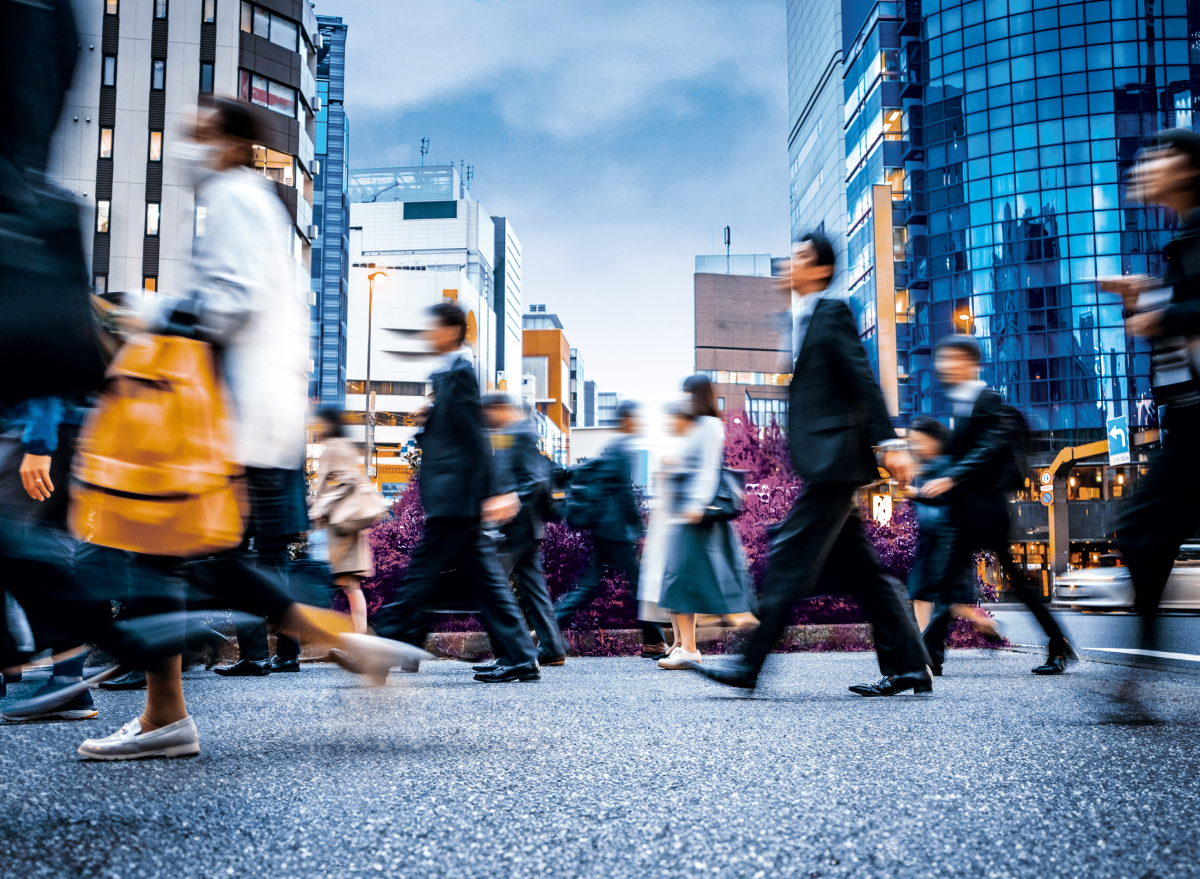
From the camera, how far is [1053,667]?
582 centimetres

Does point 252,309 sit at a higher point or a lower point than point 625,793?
higher

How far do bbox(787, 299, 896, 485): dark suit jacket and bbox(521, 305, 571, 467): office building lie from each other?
13044 centimetres

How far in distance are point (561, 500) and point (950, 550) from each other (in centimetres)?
294

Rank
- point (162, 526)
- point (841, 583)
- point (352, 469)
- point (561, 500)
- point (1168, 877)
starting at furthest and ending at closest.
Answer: point (561, 500) → point (352, 469) → point (841, 583) → point (162, 526) → point (1168, 877)

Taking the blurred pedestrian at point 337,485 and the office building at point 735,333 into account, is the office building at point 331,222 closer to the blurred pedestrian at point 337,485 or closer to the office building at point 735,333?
the office building at point 735,333

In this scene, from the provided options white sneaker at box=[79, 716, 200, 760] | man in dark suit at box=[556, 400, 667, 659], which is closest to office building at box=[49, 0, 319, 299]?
man in dark suit at box=[556, 400, 667, 659]

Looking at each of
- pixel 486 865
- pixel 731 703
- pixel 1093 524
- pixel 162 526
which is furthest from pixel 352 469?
pixel 1093 524

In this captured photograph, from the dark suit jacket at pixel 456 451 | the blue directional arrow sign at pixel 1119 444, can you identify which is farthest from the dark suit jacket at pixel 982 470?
the blue directional arrow sign at pixel 1119 444

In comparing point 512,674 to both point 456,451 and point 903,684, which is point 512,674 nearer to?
point 456,451

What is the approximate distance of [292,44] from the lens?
46.4m

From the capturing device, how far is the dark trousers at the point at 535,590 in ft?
20.7

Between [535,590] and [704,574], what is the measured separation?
1046mm

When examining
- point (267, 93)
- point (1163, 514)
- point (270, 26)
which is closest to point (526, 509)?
point (1163, 514)

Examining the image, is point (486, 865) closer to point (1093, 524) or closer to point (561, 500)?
point (561, 500)
